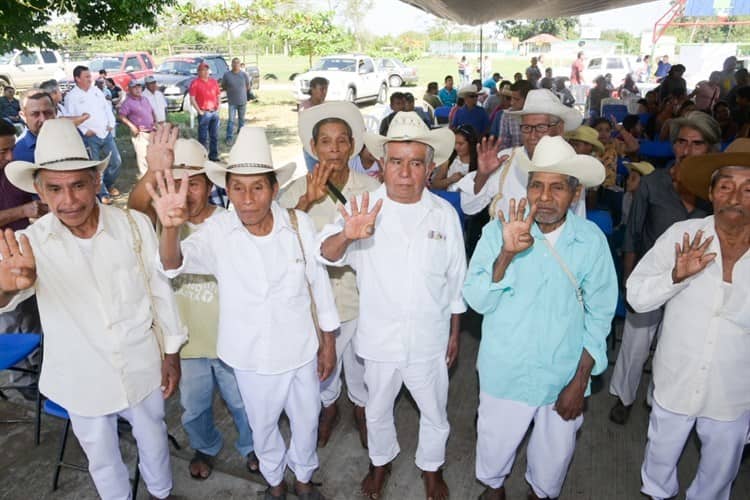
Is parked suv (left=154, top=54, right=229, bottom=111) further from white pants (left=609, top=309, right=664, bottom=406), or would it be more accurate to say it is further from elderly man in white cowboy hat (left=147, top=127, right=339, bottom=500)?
white pants (left=609, top=309, right=664, bottom=406)

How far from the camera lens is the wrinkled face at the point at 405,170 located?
2.64 meters


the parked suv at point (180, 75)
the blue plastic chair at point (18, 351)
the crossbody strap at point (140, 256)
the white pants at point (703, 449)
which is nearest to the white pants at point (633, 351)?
the white pants at point (703, 449)

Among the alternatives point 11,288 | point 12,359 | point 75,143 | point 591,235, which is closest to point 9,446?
point 12,359

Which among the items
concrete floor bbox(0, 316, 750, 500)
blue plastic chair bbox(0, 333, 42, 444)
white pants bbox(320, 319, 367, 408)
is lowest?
concrete floor bbox(0, 316, 750, 500)

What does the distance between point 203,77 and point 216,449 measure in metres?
11.3

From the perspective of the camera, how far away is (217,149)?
13109 millimetres

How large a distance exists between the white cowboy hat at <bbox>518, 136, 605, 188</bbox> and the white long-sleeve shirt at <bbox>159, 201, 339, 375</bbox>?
1.10 m

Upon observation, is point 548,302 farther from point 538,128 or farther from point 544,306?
point 538,128

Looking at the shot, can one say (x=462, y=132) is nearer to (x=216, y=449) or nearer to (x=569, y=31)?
(x=216, y=449)

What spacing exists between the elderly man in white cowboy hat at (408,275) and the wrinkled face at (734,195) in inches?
45.7

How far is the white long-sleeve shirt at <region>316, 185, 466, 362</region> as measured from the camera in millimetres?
2654

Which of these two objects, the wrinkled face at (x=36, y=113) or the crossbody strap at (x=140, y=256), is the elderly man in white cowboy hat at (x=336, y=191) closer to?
the crossbody strap at (x=140, y=256)

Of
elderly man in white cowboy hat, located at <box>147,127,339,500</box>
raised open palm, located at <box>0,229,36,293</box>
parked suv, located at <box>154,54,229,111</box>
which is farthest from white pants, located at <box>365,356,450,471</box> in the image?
parked suv, located at <box>154,54,229,111</box>

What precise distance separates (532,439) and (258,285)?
5.09 ft
